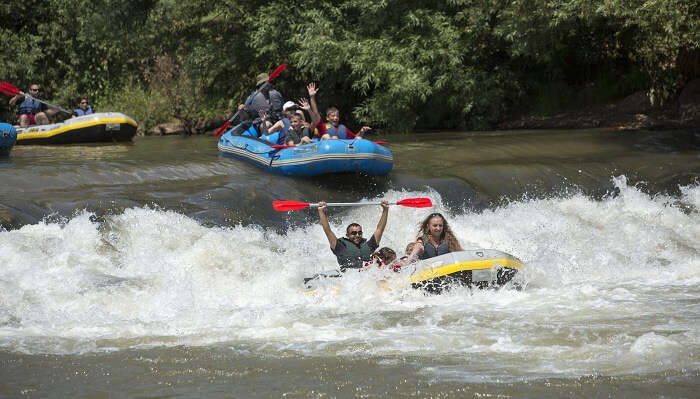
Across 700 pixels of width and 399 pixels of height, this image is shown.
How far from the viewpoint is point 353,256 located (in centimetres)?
797

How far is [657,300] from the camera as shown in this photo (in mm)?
7258

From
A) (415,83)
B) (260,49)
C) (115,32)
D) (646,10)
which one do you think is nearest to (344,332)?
(646,10)

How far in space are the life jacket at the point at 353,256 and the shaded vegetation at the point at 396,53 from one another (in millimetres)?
7266

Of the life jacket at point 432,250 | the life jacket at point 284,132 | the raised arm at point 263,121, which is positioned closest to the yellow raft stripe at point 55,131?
the raised arm at point 263,121

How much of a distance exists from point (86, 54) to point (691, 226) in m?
18.1

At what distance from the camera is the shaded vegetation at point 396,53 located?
16109 mm

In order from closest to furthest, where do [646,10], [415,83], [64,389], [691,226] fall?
[64,389] < [691,226] < [646,10] < [415,83]

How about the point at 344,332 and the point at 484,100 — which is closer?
the point at 344,332

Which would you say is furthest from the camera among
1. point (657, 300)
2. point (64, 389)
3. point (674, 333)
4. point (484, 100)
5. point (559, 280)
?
point (484, 100)

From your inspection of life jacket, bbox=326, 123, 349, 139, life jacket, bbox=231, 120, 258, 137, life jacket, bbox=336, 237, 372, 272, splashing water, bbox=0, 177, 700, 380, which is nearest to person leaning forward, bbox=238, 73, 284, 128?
life jacket, bbox=231, 120, 258, 137

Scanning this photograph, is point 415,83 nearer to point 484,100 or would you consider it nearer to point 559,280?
point 484,100

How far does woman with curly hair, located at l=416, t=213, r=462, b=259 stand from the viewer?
26.0 ft

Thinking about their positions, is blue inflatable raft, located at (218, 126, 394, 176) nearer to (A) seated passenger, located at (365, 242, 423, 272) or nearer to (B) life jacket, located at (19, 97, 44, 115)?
(A) seated passenger, located at (365, 242, 423, 272)

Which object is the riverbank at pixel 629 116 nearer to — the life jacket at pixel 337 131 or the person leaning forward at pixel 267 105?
the person leaning forward at pixel 267 105
